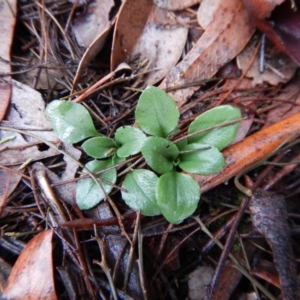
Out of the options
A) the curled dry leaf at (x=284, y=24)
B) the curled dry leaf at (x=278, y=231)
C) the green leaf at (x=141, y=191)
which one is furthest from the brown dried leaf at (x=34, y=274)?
the curled dry leaf at (x=284, y=24)

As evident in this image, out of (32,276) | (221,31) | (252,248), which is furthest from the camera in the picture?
(221,31)

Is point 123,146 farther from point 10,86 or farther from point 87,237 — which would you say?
point 10,86

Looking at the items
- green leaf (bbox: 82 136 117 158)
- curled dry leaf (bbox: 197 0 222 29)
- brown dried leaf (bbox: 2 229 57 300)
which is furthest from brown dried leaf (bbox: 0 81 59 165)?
Result: curled dry leaf (bbox: 197 0 222 29)


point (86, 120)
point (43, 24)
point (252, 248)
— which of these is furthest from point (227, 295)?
point (43, 24)

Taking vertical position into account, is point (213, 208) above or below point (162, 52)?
below

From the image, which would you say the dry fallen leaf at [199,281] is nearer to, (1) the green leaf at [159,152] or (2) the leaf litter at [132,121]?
(2) the leaf litter at [132,121]

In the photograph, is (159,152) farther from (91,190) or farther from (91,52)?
(91,52)
